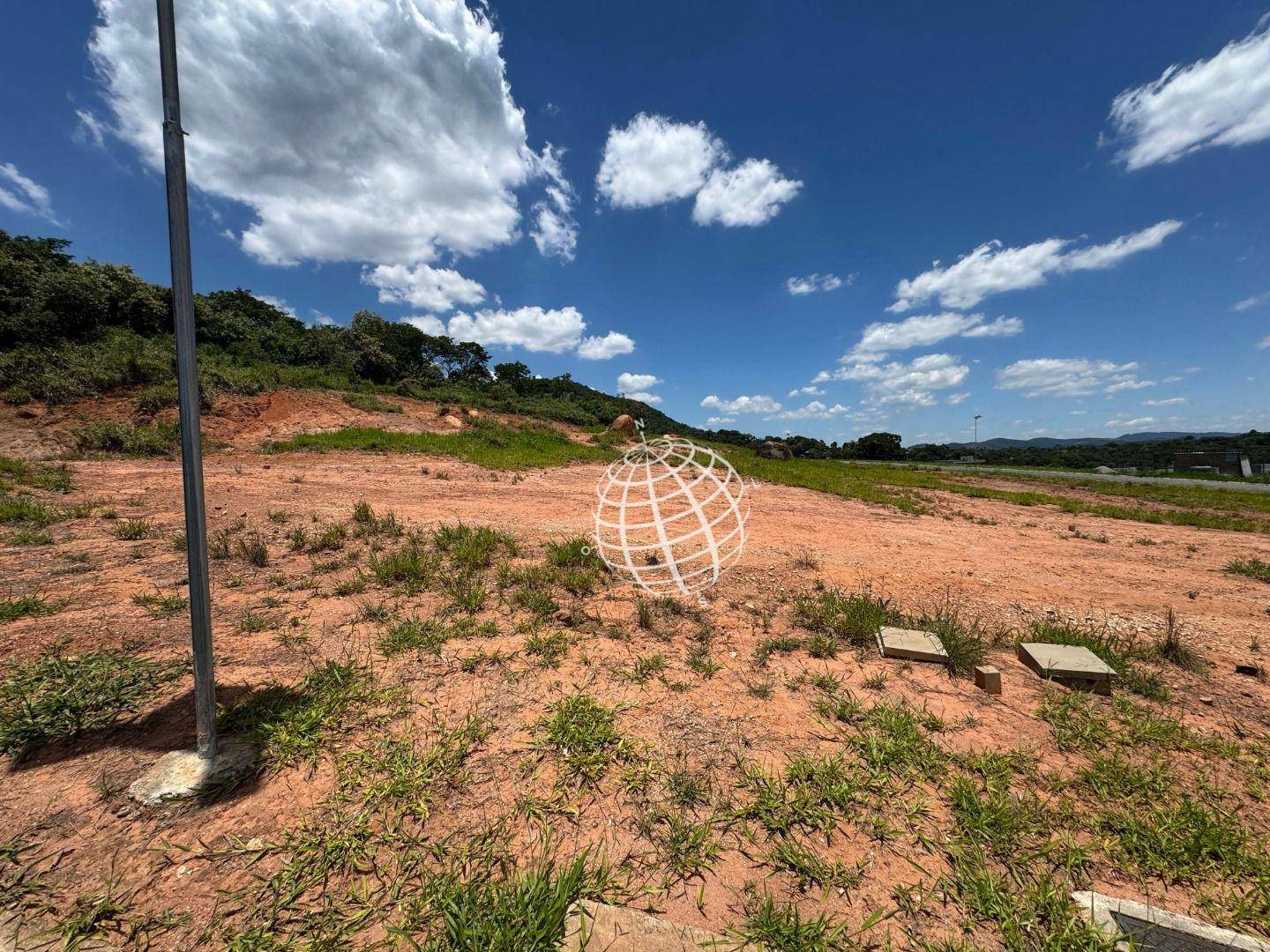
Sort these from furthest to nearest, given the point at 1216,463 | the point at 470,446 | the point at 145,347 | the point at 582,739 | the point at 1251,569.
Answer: the point at 1216,463, the point at 145,347, the point at 470,446, the point at 1251,569, the point at 582,739

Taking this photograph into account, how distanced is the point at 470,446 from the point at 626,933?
18.4 meters

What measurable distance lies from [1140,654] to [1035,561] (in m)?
3.46

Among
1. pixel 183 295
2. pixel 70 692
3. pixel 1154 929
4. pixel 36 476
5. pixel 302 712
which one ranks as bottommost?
pixel 1154 929

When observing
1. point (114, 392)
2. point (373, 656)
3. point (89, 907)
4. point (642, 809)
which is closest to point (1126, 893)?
point (642, 809)

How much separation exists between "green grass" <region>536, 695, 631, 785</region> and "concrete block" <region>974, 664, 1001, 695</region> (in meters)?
2.86

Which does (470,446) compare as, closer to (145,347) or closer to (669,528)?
(669,528)

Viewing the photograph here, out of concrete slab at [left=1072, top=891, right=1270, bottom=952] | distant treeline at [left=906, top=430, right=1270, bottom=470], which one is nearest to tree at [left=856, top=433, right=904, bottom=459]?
distant treeline at [left=906, top=430, right=1270, bottom=470]

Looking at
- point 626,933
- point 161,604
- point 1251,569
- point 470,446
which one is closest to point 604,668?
point 626,933

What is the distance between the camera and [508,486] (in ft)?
39.7

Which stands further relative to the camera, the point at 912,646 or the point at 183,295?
the point at 912,646

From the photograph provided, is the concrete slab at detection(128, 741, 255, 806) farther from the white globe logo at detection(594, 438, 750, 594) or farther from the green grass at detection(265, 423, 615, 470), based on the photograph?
the green grass at detection(265, 423, 615, 470)

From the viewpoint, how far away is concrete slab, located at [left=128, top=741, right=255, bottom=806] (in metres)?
2.16

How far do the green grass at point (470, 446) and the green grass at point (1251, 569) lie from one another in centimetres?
1599

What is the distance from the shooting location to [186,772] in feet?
7.52
